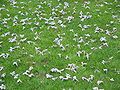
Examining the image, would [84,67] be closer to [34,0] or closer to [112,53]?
[112,53]

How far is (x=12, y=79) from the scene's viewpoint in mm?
13078

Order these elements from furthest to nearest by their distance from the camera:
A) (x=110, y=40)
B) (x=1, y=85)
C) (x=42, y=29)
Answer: (x=42, y=29)
(x=110, y=40)
(x=1, y=85)

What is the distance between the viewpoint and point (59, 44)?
15.6m

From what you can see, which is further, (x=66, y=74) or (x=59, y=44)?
(x=59, y=44)

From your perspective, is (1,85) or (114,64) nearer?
(1,85)

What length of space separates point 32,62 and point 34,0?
7890 millimetres

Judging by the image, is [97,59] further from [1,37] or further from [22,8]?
[22,8]

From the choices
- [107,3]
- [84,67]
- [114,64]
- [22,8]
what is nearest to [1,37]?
[22,8]

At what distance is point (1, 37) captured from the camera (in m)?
16.5

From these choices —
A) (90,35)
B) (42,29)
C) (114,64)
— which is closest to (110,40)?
(90,35)

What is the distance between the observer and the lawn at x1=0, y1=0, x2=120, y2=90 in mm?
12969

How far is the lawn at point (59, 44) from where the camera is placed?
13.0 meters

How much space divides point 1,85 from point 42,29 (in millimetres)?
5331

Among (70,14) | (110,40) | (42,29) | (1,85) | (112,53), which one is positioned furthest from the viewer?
(70,14)
